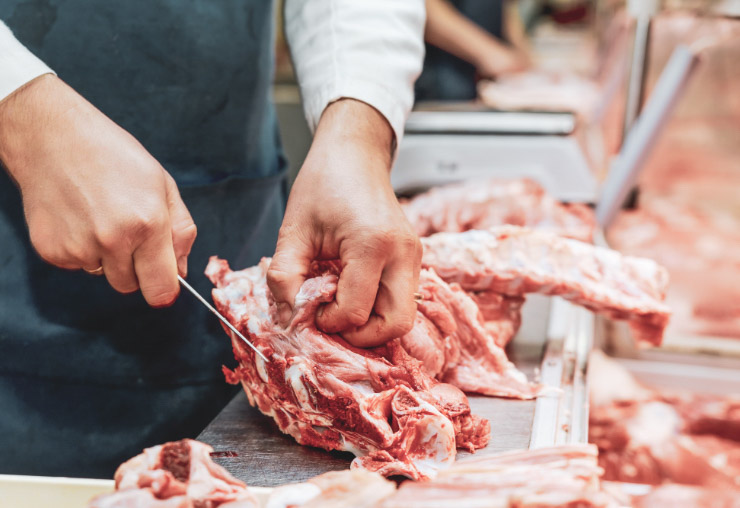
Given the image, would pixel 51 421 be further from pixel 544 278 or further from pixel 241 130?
pixel 544 278

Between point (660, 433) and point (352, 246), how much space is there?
1.25 meters

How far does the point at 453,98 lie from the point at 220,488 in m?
4.40

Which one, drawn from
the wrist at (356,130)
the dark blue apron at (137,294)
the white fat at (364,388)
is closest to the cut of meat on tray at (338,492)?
the white fat at (364,388)

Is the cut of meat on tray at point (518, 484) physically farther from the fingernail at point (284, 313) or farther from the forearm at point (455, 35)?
the forearm at point (455, 35)

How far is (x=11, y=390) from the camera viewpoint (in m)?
1.71

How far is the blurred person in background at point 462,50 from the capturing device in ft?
15.7

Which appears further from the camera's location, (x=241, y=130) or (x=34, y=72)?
(x=241, y=130)

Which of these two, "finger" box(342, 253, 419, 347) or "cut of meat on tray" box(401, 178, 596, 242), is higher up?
"cut of meat on tray" box(401, 178, 596, 242)

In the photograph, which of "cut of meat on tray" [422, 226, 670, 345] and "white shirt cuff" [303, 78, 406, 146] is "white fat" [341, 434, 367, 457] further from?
"white shirt cuff" [303, 78, 406, 146]

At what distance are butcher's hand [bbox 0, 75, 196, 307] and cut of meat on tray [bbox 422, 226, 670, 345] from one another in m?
0.77

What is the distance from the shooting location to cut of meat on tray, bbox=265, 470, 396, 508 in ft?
3.50

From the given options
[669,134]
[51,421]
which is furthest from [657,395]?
[669,134]

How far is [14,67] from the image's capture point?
1.21m

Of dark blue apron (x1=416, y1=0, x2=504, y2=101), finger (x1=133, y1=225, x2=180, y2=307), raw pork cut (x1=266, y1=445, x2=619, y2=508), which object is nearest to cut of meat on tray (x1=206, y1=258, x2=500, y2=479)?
raw pork cut (x1=266, y1=445, x2=619, y2=508)
